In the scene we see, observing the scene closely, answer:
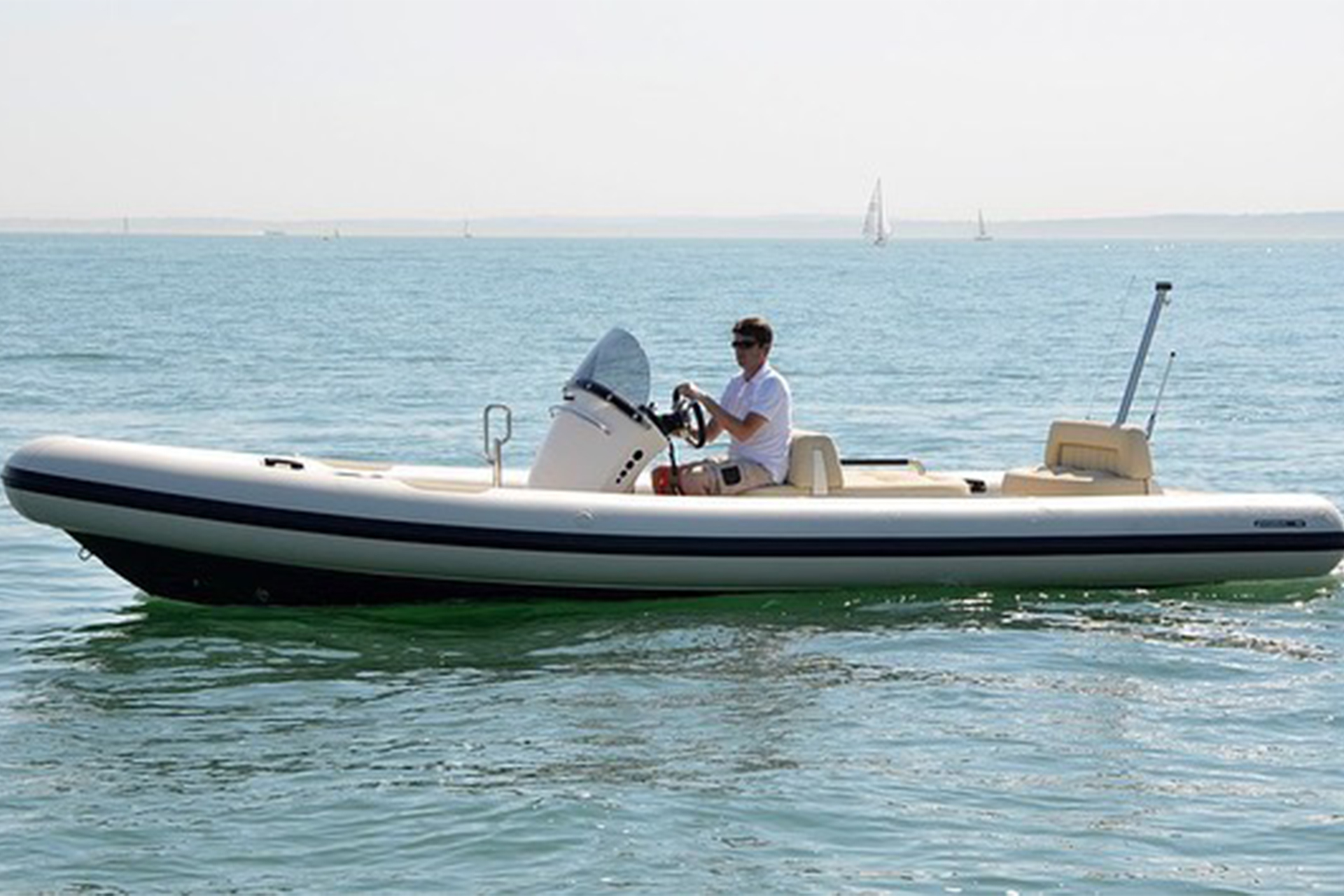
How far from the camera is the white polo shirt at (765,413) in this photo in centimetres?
1006

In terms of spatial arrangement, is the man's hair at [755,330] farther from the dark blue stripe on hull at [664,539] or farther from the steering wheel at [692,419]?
the dark blue stripe on hull at [664,539]

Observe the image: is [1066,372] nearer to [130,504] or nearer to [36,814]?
[130,504]

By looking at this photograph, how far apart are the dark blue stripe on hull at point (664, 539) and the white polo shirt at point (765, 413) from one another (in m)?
0.59

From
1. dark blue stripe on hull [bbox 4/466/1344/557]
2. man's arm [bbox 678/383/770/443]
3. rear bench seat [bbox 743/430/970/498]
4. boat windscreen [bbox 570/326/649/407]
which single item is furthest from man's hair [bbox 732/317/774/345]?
dark blue stripe on hull [bbox 4/466/1344/557]

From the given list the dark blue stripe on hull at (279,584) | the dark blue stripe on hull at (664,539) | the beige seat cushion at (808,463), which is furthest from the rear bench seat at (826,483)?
the dark blue stripe on hull at (279,584)

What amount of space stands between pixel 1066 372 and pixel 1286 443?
11387 millimetres

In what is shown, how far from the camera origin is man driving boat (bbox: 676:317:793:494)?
999 centimetres

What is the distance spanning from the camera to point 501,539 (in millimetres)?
9539

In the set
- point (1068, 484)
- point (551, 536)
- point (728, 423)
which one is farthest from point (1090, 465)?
point (551, 536)

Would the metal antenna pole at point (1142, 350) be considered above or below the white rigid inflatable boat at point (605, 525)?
above

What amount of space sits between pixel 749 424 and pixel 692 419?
0.27 m

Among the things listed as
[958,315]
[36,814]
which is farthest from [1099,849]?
[958,315]

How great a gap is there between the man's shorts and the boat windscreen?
431 millimetres

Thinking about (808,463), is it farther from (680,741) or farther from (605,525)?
(680,741)
